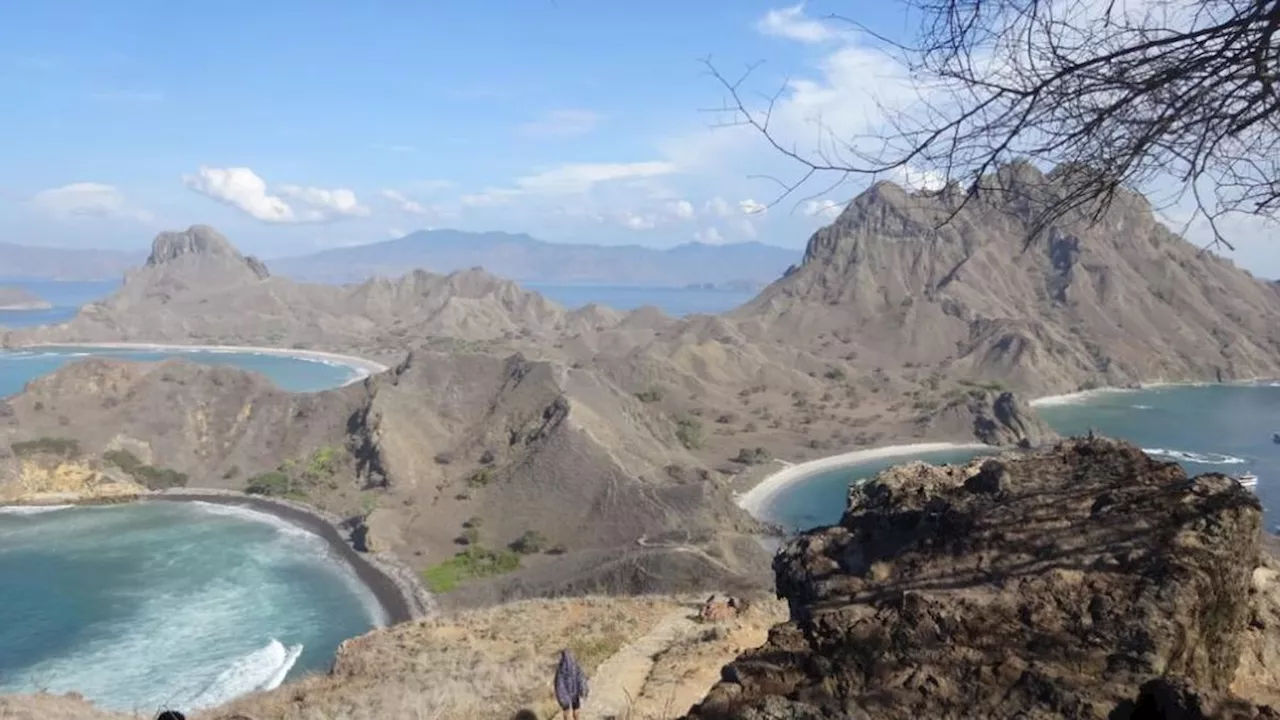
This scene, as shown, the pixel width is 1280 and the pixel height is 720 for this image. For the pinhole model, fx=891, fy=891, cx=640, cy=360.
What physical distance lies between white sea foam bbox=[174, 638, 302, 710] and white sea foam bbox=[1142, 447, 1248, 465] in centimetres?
5799

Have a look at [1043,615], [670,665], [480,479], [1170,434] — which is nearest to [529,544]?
[480,479]

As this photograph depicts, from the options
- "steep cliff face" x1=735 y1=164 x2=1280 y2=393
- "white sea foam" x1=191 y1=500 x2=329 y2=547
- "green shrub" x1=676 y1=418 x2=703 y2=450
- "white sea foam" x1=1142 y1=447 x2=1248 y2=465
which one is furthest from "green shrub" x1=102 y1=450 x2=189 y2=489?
"steep cliff face" x1=735 y1=164 x2=1280 y2=393

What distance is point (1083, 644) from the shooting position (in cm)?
400

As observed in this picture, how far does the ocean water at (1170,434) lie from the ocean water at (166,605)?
24.9m

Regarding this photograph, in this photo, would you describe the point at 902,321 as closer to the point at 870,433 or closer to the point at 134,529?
the point at 870,433

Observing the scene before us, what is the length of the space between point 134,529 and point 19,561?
6112mm

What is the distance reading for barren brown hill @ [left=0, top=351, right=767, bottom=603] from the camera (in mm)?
39969

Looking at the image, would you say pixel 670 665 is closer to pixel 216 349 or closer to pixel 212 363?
pixel 212 363

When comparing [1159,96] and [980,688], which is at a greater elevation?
[1159,96]

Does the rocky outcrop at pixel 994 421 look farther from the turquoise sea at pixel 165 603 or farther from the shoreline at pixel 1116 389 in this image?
the turquoise sea at pixel 165 603

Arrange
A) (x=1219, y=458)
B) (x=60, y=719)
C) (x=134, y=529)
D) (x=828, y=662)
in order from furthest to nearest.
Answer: (x=1219, y=458), (x=134, y=529), (x=60, y=719), (x=828, y=662)

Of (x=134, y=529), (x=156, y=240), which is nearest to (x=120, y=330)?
(x=156, y=240)

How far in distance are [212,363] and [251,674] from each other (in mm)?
107340

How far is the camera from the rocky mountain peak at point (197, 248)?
192750 millimetres
